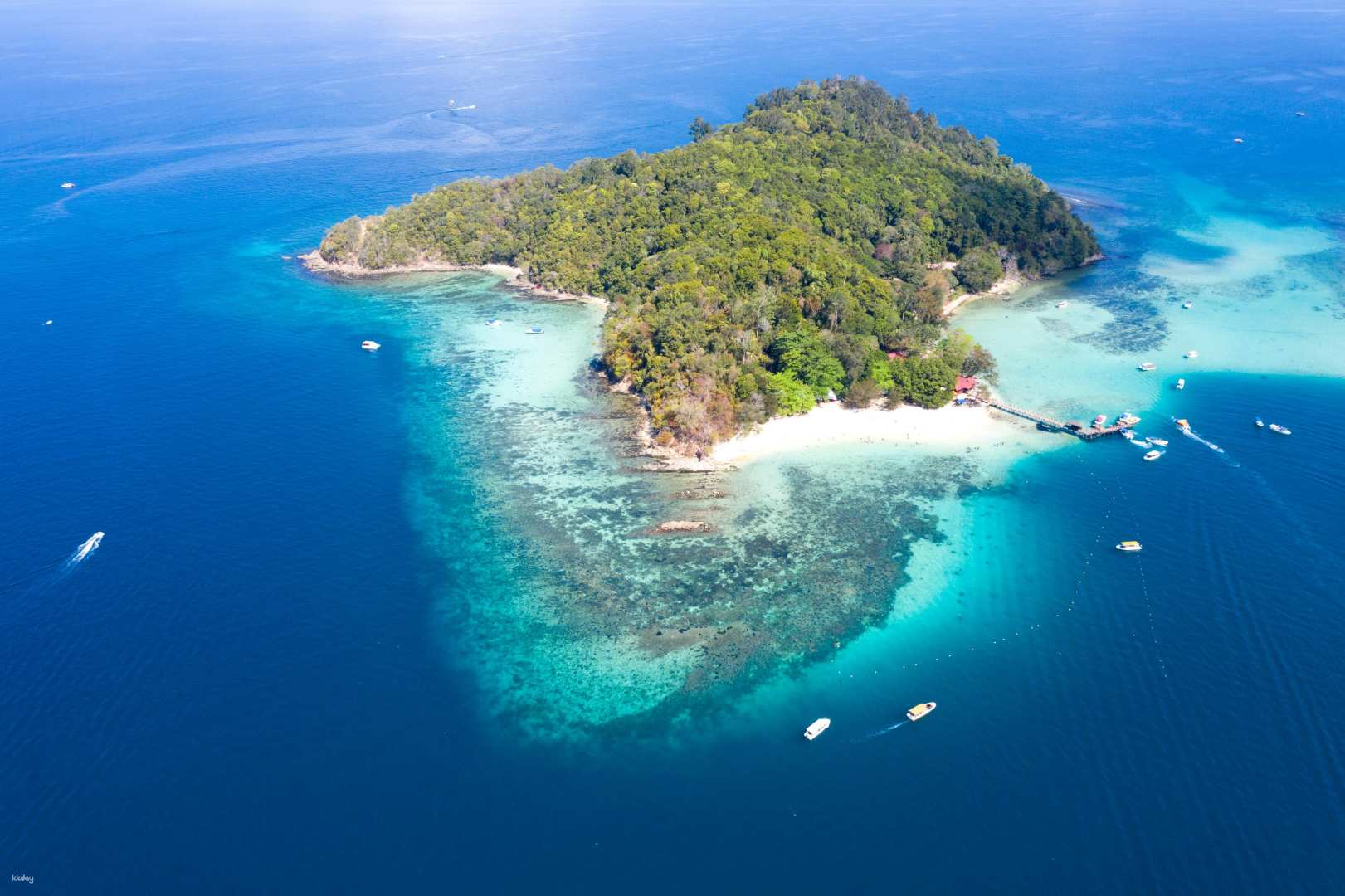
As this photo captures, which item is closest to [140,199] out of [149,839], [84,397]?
[84,397]

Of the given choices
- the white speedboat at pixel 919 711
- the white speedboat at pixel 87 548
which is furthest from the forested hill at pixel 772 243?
the white speedboat at pixel 87 548

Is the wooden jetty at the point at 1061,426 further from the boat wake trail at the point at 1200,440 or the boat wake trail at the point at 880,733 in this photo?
the boat wake trail at the point at 880,733

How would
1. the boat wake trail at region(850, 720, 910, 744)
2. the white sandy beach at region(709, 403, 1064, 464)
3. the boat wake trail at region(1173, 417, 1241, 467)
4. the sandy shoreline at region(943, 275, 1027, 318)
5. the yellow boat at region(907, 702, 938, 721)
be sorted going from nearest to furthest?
the boat wake trail at region(850, 720, 910, 744), the yellow boat at region(907, 702, 938, 721), the boat wake trail at region(1173, 417, 1241, 467), the white sandy beach at region(709, 403, 1064, 464), the sandy shoreline at region(943, 275, 1027, 318)

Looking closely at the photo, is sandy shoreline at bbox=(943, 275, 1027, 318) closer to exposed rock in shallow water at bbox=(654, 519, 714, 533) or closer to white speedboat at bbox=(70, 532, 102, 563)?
exposed rock in shallow water at bbox=(654, 519, 714, 533)

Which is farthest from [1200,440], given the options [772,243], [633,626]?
[633,626]

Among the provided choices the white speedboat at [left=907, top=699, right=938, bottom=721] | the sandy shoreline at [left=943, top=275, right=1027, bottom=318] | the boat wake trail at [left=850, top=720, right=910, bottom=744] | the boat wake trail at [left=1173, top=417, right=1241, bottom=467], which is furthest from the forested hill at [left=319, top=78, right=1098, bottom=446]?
the boat wake trail at [left=850, top=720, right=910, bottom=744]
